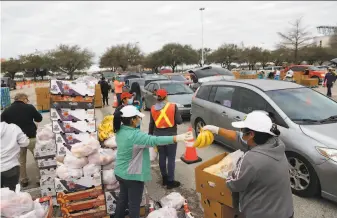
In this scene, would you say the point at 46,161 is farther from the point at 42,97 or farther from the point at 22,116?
the point at 42,97

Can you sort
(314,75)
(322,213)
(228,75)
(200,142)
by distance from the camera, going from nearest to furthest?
(200,142)
(322,213)
(228,75)
(314,75)

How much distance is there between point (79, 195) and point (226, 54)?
60.6m

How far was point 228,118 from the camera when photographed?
6156mm

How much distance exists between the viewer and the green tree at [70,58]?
55344 millimetres

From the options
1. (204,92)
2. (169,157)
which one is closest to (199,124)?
(204,92)

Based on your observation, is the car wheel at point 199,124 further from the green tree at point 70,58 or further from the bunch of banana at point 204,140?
the green tree at point 70,58

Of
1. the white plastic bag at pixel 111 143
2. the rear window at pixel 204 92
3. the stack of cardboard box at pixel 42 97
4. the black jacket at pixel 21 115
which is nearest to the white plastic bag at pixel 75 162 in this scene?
the white plastic bag at pixel 111 143

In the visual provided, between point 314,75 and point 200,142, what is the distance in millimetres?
24382

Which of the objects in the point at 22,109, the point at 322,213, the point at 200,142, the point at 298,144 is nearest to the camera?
the point at 200,142

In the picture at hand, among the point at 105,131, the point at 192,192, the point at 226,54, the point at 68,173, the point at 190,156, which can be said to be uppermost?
the point at 226,54

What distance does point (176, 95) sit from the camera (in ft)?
37.0

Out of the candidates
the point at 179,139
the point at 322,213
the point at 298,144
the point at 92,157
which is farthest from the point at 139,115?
the point at 322,213

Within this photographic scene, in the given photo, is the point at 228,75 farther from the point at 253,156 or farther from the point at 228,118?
the point at 253,156

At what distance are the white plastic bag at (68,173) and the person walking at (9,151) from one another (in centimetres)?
65
